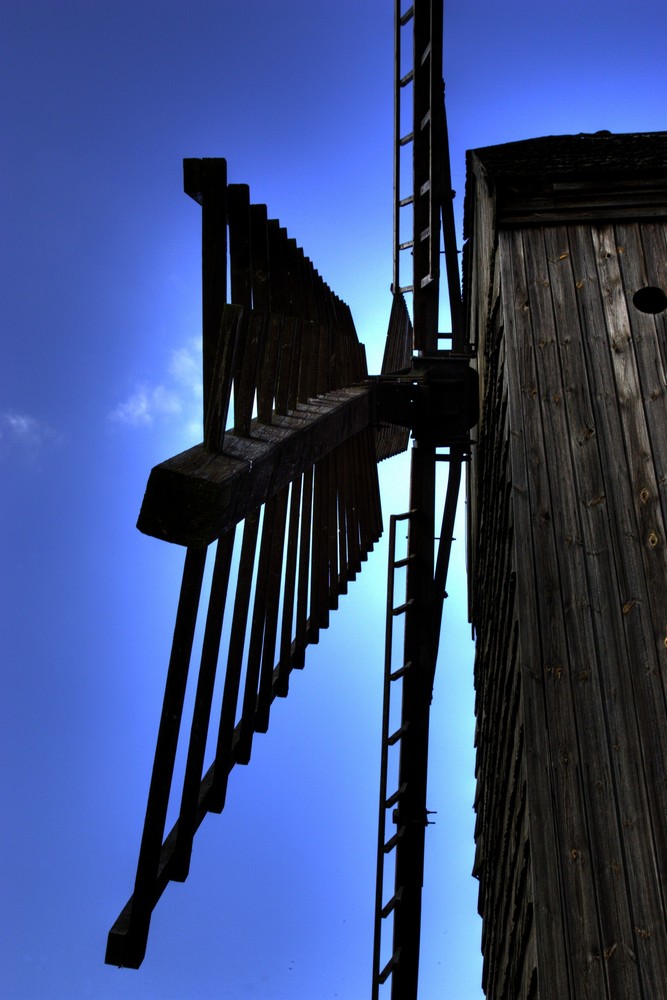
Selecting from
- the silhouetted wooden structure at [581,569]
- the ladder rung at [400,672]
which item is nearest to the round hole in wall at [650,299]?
the silhouetted wooden structure at [581,569]

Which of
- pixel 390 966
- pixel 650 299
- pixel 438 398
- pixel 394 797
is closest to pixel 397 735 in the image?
pixel 394 797

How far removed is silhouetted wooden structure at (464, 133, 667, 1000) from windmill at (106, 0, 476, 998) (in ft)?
3.59

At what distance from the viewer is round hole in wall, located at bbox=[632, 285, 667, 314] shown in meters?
4.47

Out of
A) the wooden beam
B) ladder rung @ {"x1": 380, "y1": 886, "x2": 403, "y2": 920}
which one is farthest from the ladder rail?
the wooden beam

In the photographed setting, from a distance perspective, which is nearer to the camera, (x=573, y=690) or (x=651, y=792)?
(x=651, y=792)

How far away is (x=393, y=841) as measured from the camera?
6.82 metres

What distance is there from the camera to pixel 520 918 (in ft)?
13.1

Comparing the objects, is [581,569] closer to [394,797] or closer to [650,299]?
[650,299]

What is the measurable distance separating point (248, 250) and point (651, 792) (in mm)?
2903

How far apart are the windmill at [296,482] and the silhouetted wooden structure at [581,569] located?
43.1 inches

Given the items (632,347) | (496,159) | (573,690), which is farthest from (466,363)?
(573,690)

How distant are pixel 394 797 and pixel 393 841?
341 mm

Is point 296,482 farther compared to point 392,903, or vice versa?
point 392,903

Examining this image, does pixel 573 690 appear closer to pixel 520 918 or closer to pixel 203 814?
pixel 520 918
